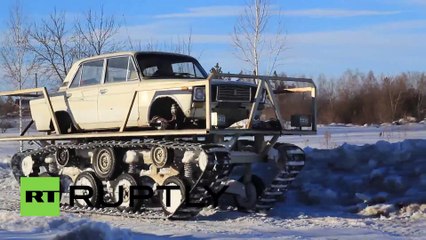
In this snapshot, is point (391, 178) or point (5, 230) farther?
point (391, 178)

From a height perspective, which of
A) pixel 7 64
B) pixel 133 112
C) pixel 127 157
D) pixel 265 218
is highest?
pixel 7 64

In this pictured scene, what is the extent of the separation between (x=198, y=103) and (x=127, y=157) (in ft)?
6.33

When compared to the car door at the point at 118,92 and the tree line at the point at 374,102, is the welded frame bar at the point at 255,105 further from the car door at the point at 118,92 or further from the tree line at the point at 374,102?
the tree line at the point at 374,102

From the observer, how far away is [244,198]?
43.2 ft

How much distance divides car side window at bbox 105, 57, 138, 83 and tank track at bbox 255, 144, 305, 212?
2.96 metres

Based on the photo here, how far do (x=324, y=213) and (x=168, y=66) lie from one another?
12.4ft

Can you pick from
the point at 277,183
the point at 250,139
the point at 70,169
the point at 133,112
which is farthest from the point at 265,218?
the point at 70,169

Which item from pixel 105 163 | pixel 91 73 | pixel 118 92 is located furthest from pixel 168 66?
pixel 105 163

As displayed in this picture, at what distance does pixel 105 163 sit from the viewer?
13242 millimetres

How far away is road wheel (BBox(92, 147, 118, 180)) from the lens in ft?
42.6

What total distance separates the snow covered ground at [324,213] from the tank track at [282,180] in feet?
0.92

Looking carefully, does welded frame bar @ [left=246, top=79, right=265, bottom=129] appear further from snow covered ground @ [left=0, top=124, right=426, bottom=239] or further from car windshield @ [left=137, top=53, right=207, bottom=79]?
car windshield @ [left=137, top=53, right=207, bottom=79]

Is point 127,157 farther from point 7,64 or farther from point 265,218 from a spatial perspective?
point 7,64

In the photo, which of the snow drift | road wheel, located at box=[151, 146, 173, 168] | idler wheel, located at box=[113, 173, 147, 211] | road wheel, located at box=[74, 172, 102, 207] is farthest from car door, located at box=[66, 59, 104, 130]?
the snow drift
